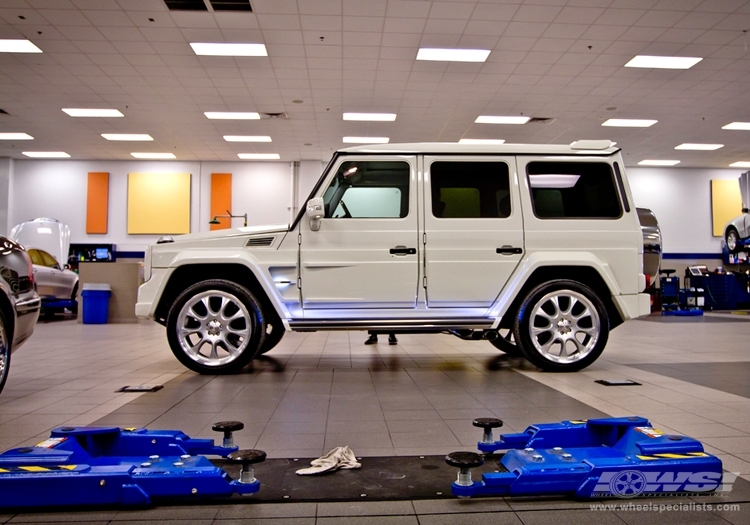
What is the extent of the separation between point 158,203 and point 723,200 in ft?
65.3

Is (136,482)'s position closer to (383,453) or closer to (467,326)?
(383,453)

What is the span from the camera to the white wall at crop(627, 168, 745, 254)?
18.9m

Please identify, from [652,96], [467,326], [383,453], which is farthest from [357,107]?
[383,453]

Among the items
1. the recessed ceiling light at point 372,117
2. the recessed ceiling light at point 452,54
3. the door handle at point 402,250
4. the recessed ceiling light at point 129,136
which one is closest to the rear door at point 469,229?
the door handle at point 402,250

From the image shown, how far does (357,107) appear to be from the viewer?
40.7 ft

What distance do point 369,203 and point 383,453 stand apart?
2.48 metres

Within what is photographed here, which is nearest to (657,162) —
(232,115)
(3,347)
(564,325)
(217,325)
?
(232,115)

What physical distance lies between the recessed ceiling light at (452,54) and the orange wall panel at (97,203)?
12.9 meters

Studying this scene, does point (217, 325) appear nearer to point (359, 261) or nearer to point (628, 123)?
point (359, 261)

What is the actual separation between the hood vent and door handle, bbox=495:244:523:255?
1.88m

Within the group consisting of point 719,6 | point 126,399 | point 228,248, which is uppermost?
point 719,6

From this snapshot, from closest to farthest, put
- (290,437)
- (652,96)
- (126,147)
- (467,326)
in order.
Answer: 1. (290,437)
2. (467,326)
3. (652,96)
4. (126,147)

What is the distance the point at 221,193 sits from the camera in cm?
1795

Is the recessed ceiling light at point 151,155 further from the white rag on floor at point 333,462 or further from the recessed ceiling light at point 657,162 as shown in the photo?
the white rag on floor at point 333,462
